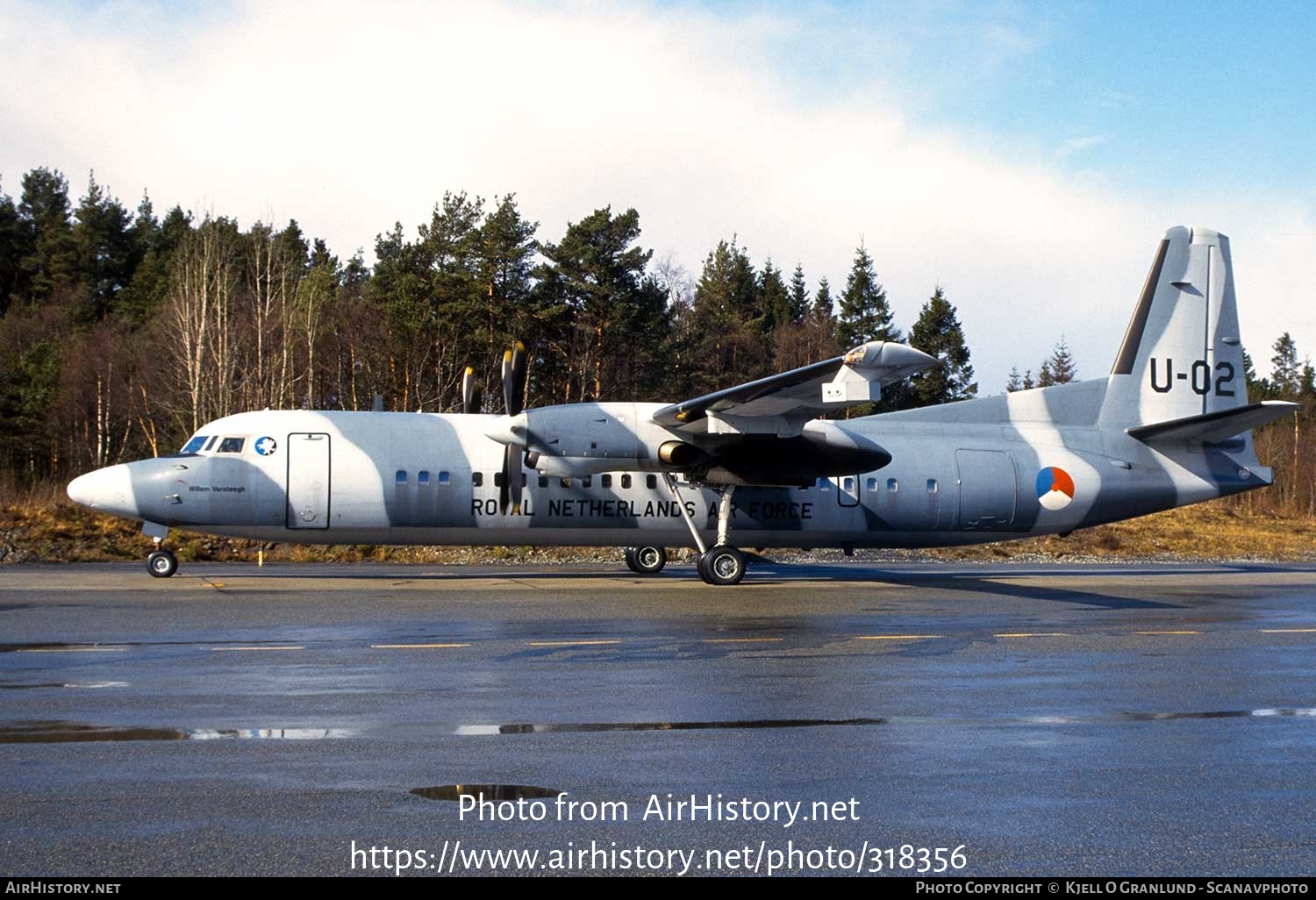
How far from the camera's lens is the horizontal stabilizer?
21.9 m

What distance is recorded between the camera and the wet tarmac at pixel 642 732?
5.62 m

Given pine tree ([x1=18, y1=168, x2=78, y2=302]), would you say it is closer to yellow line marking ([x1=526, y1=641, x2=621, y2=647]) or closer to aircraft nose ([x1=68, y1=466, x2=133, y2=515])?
aircraft nose ([x1=68, y1=466, x2=133, y2=515])

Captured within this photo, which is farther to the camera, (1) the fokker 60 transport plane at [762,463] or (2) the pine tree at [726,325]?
(2) the pine tree at [726,325]

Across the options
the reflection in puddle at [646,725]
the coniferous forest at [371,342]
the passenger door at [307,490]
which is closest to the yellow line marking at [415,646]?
the reflection in puddle at [646,725]

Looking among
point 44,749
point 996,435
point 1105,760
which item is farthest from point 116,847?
point 996,435

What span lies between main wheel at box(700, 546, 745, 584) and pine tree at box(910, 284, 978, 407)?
1873 inches

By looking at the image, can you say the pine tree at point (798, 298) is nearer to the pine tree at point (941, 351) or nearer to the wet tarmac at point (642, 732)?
the pine tree at point (941, 351)

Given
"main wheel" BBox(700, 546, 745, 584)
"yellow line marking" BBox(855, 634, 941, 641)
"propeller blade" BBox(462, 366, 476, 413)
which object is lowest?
"yellow line marking" BBox(855, 634, 941, 641)

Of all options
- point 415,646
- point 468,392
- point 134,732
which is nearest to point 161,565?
point 468,392

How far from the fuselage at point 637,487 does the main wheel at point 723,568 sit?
121 cm

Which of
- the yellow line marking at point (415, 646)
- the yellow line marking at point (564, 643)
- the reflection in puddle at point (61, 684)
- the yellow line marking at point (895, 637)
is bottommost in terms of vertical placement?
the yellow line marking at point (895, 637)

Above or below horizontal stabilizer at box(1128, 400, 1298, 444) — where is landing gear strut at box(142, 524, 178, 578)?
below

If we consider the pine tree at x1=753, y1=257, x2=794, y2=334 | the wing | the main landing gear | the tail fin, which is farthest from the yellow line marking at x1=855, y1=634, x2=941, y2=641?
the pine tree at x1=753, y1=257, x2=794, y2=334

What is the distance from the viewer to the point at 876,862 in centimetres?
534
